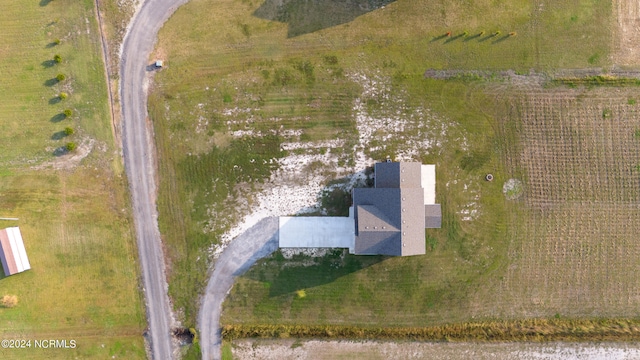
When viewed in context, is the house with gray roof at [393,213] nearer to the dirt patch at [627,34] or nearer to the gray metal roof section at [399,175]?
the gray metal roof section at [399,175]

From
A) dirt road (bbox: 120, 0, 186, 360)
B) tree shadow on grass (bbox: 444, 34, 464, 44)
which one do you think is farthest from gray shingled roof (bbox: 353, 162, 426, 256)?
dirt road (bbox: 120, 0, 186, 360)

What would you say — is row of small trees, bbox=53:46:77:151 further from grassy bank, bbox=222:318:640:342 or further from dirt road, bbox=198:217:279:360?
grassy bank, bbox=222:318:640:342

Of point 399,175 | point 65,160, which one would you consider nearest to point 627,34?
point 399,175

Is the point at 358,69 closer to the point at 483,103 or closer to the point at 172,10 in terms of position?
the point at 483,103

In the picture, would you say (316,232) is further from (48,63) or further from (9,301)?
(48,63)

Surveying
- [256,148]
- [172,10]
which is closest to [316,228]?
[256,148]

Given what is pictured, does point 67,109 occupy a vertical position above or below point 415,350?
above
